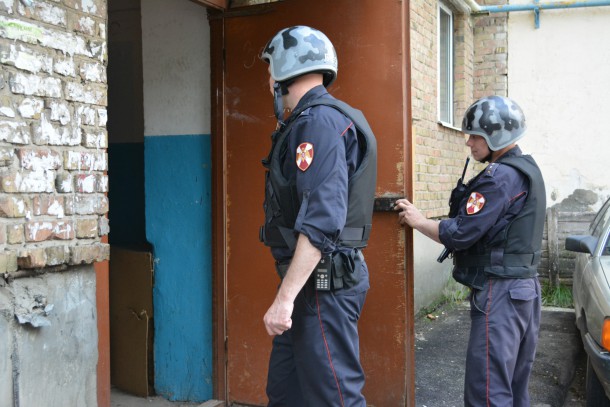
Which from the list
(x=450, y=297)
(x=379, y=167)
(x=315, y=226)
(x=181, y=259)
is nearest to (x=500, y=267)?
(x=379, y=167)

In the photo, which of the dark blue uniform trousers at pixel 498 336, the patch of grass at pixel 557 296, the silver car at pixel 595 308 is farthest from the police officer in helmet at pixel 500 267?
the patch of grass at pixel 557 296

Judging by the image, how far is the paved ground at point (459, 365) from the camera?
16.0 ft

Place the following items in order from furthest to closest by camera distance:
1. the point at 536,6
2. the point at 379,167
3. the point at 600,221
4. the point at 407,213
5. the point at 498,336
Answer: the point at 536,6
the point at 600,221
the point at 379,167
the point at 407,213
the point at 498,336

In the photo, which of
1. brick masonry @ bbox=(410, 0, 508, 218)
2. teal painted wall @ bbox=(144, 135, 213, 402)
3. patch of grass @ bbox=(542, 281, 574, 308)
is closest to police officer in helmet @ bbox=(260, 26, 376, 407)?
teal painted wall @ bbox=(144, 135, 213, 402)

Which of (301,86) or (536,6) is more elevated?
(536,6)

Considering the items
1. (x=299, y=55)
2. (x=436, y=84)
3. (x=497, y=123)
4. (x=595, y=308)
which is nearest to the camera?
(x=299, y=55)

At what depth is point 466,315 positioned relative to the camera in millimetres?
7508

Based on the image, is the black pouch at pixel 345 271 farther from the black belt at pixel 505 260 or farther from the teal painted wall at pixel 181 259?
the teal painted wall at pixel 181 259

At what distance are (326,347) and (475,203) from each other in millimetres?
1250

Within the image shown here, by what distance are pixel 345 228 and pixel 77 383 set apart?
52.3 inches

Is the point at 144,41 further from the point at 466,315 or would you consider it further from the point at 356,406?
the point at 466,315

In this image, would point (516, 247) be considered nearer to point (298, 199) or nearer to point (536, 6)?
point (298, 199)

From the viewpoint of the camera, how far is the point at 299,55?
2922mm

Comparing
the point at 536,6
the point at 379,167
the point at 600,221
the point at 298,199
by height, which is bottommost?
the point at 600,221
